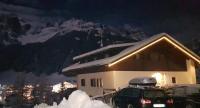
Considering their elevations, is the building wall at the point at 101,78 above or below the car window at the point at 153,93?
above

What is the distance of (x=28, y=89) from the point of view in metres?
83.4

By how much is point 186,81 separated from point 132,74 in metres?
6.94

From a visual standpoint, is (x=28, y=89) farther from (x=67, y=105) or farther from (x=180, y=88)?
(x=67, y=105)

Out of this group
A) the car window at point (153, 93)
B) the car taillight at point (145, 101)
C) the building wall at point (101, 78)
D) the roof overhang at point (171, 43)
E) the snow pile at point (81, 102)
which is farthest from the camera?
the building wall at point (101, 78)

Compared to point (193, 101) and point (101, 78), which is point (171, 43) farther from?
point (193, 101)

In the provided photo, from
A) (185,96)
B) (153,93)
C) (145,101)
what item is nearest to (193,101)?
(185,96)

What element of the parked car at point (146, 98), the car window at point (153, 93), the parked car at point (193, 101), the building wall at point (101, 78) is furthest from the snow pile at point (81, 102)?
the building wall at point (101, 78)

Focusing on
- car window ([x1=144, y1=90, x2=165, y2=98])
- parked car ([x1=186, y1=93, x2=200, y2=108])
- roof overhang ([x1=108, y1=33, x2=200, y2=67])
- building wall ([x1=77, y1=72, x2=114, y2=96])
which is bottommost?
parked car ([x1=186, y1=93, x2=200, y2=108])

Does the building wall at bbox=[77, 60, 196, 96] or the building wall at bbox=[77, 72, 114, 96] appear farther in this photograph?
the building wall at bbox=[77, 72, 114, 96]

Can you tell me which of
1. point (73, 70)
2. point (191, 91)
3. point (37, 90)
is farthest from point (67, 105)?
point (37, 90)

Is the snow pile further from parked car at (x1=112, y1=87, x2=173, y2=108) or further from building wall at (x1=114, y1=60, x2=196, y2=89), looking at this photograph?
building wall at (x1=114, y1=60, x2=196, y2=89)

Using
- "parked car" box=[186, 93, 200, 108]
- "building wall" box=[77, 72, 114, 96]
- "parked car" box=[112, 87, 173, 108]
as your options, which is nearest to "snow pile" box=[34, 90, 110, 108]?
"parked car" box=[112, 87, 173, 108]

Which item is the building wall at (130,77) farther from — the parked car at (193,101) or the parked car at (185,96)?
the parked car at (193,101)

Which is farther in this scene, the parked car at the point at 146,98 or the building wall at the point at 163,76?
the building wall at the point at 163,76
